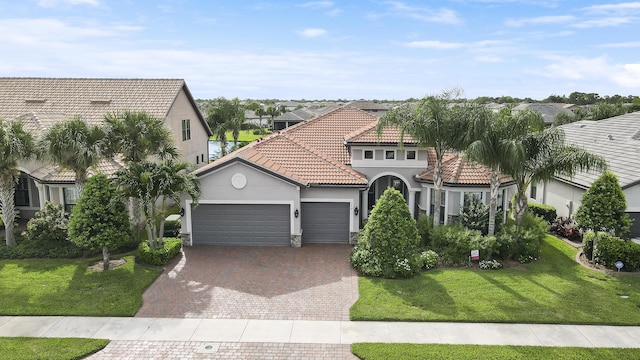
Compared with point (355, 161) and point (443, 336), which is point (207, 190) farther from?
point (443, 336)

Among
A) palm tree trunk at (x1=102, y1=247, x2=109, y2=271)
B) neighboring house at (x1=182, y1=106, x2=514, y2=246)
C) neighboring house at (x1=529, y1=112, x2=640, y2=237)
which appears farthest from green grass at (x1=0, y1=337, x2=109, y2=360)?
neighboring house at (x1=529, y1=112, x2=640, y2=237)

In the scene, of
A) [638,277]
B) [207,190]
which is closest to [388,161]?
[207,190]

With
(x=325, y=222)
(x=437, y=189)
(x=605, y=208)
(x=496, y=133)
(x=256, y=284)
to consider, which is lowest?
(x=256, y=284)

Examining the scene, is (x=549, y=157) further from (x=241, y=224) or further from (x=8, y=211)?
(x=8, y=211)

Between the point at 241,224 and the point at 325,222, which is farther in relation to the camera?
the point at 325,222

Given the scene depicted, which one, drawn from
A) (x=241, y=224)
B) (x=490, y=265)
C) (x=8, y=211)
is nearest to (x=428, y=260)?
(x=490, y=265)

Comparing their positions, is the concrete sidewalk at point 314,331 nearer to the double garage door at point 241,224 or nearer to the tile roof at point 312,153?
the double garage door at point 241,224

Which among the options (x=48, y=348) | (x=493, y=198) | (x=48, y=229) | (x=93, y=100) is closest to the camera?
(x=48, y=348)
